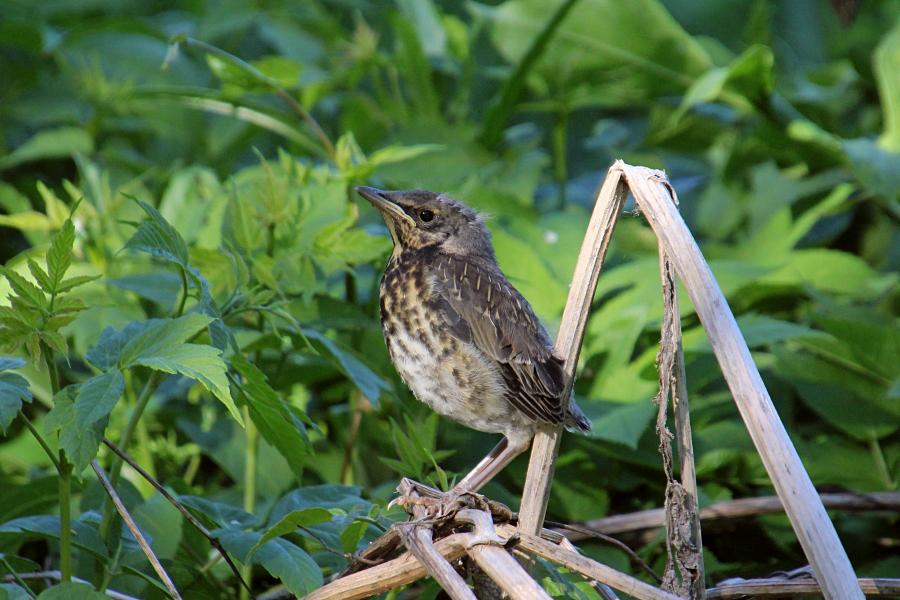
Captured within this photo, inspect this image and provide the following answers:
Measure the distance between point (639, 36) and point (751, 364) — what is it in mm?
2866

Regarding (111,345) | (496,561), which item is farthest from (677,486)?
(111,345)

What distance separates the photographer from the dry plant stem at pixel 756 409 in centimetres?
142

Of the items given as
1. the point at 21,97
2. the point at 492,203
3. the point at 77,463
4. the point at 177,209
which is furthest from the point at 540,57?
the point at 77,463

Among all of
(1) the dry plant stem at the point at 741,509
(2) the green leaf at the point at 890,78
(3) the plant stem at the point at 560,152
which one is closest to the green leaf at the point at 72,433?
(1) the dry plant stem at the point at 741,509

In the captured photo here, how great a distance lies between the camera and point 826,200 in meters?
3.86

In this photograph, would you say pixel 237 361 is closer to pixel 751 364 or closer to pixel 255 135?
pixel 751 364

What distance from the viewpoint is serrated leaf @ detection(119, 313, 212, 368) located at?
5.49 feet

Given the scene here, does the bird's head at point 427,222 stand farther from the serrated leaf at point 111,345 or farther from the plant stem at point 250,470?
the serrated leaf at point 111,345

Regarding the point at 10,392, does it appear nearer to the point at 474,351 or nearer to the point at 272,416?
the point at 272,416

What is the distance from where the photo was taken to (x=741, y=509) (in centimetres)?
257

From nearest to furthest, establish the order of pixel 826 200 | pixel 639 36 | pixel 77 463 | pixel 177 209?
pixel 77 463 < pixel 177 209 < pixel 826 200 < pixel 639 36

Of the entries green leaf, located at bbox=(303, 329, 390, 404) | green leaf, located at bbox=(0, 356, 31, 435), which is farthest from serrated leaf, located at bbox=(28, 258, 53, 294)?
green leaf, located at bbox=(303, 329, 390, 404)

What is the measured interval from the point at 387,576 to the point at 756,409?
23.3 inches

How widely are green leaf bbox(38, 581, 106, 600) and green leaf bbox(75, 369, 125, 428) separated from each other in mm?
267
